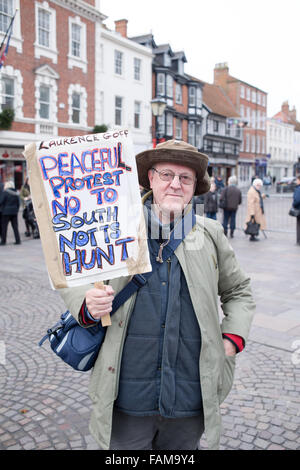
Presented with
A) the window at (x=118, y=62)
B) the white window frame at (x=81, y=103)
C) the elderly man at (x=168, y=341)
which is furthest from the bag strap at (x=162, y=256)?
the window at (x=118, y=62)

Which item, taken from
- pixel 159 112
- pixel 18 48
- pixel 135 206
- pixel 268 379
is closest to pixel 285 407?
pixel 268 379

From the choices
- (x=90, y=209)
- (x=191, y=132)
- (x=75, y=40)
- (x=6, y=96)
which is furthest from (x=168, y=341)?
(x=191, y=132)

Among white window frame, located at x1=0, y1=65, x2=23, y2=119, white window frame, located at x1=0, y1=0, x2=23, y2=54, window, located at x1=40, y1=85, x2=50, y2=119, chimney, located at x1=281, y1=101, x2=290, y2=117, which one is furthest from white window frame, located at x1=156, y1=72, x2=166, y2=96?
chimney, located at x1=281, y1=101, x2=290, y2=117

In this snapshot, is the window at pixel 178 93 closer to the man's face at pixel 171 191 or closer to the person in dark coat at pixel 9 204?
the person in dark coat at pixel 9 204

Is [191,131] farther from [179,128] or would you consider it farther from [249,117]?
[249,117]

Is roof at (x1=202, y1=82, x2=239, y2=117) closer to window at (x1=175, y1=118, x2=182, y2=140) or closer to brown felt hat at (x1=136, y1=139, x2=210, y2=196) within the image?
window at (x1=175, y1=118, x2=182, y2=140)

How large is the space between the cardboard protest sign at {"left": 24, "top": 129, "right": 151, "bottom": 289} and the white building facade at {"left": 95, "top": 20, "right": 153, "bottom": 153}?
79.8ft

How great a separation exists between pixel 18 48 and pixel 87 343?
21.4 meters

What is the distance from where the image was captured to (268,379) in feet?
12.4

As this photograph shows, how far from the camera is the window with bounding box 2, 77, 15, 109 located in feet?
64.5

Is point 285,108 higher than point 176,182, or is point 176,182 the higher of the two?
point 285,108

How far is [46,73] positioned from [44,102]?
57.4 inches

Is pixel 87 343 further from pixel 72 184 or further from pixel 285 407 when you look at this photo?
pixel 285 407

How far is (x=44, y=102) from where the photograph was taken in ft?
71.2
